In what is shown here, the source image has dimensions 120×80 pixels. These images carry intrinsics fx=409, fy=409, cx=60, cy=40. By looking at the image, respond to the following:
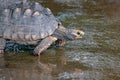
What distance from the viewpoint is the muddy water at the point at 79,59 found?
6422 mm

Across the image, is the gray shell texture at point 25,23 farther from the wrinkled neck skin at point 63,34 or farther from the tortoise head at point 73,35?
the tortoise head at point 73,35

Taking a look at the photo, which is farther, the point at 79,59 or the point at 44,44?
the point at 44,44

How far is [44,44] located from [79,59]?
0.69 m

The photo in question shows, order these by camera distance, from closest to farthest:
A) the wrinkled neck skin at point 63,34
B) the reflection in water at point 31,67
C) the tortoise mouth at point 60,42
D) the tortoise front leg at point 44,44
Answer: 1. the reflection in water at point 31,67
2. the tortoise front leg at point 44,44
3. the wrinkled neck skin at point 63,34
4. the tortoise mouth at point 60,42

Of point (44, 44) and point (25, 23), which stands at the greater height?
point (25, 23)

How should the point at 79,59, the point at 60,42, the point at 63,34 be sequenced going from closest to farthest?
the point at 79,59
the point at 63,34
the point at 60,42

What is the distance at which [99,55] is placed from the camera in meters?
7.32

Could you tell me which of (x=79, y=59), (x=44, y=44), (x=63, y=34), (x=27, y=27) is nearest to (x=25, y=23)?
(x=27, y=27)

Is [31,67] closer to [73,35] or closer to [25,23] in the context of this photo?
[25,23]

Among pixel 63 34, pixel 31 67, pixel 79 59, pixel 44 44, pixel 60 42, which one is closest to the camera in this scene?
pixel 31 67

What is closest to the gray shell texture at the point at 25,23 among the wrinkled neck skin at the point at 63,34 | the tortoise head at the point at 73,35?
the wrinkled neck skin at the point at 63,34

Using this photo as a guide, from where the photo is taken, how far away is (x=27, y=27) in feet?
24.0

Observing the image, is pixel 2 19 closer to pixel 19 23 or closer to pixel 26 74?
pixel 19 23

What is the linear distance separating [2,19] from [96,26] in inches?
102
